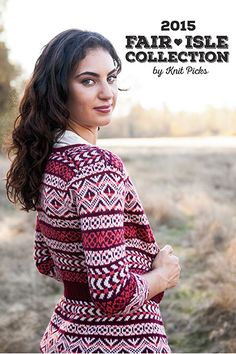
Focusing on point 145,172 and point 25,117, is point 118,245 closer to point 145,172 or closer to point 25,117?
point 25,117

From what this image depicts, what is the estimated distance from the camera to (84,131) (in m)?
1.25

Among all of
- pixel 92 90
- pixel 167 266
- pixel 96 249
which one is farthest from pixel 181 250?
pixel 96 249

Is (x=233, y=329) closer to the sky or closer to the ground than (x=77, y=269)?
closer to the ground

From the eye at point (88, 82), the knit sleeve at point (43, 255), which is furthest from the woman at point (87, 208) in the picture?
the knit sleeve at point (43, 255)

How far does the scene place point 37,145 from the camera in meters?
1.21

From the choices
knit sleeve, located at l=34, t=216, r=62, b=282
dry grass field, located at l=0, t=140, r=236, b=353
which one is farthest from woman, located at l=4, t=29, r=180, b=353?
dry grass field, located at l=0, t=140, r=236, b=353

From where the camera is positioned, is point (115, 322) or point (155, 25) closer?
point (115, 322)

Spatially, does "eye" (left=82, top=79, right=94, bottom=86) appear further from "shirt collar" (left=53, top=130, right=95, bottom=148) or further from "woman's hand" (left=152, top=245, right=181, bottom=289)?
"woman's hand" (left=152, top=245, right=181, bottom=289)

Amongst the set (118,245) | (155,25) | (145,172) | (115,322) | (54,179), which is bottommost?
(145,172)

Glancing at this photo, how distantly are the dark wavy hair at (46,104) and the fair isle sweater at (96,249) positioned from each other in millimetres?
35

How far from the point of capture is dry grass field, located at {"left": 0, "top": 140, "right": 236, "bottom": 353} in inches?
131

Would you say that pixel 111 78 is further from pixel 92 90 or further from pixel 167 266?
pixel 167 266

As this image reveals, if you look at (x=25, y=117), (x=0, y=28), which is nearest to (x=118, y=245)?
(x=25, y=117)

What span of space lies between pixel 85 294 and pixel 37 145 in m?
0.32
